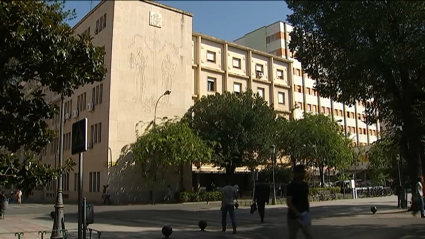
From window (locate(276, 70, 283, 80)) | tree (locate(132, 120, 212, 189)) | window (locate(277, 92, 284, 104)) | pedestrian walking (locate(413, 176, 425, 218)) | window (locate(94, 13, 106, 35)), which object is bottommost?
pedestrian walking (locate(413, 176, 425, 218))

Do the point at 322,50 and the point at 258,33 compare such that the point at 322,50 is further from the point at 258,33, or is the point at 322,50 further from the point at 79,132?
the point at 258,33

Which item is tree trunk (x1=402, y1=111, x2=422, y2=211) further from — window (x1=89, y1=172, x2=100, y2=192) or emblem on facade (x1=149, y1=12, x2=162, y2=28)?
emblem on facade (x1=149, y1=12, x2=162, y2=28)

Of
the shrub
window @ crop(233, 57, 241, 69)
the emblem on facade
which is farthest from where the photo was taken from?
window @ crop(233, 57, 241, 69)

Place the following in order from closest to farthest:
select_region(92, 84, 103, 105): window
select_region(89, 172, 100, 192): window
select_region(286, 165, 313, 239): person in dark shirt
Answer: select_region(286, 165, 313, 239): person in dark shirt → select_region(89, 172, 100, 192): window → select_region(92, 84, 103, 105): window

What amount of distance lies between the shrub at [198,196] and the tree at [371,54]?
60.8 ft

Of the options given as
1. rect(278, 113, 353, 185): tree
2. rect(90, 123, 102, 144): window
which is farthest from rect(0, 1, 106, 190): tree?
rect(278, 113, 353, 185): tree

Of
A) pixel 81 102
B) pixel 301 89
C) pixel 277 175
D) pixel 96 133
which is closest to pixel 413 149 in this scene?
pixel 277 175

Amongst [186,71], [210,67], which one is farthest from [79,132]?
[210,67]

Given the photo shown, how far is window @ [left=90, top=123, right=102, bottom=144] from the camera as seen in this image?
36656 mm

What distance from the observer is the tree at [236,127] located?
35.6m

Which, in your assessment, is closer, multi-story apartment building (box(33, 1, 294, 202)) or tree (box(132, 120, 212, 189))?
tree (box(132, 120, 212, 189))

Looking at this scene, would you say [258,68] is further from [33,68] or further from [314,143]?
[33,68]

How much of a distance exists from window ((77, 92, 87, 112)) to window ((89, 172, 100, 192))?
7.17 meters

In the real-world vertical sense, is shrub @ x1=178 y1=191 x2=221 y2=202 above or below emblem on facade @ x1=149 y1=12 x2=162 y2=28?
below
